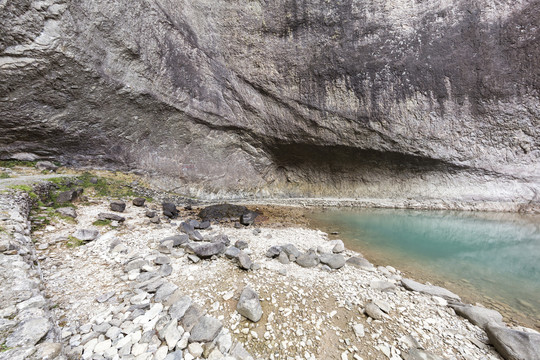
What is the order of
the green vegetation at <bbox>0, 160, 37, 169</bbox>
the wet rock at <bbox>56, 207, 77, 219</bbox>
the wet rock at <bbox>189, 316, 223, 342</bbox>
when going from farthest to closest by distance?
the green vegetation at <bbox>0, 160, 37, 169</bbox> < the wet rock at <bbox>56, 207, 77, 219</bbox> < the wet rock at <bbox>189, 316, 223, 342</bbox>

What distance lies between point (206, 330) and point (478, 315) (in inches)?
161

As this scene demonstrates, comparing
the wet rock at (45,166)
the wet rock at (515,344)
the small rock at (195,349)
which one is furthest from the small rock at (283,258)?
the wet rock at (45,166)

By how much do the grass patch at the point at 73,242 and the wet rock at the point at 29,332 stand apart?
287 cm

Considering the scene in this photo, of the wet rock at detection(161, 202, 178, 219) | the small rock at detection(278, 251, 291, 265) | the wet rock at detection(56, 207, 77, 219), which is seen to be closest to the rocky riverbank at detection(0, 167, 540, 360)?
the small rock at detection(278, 251, 291, 265)

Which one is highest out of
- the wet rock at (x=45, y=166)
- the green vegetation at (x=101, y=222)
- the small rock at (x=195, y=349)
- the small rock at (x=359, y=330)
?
the wet rock at (x=45, y=166)

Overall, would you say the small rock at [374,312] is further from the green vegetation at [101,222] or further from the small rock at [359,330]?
the green vegetation at [101,222]

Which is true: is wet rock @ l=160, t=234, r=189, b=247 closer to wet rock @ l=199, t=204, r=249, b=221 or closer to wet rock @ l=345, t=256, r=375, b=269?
wet rock @ l=199, t=204, r=249, b=221

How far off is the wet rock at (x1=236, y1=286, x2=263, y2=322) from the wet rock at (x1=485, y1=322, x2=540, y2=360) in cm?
309

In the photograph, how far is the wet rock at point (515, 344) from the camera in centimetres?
242

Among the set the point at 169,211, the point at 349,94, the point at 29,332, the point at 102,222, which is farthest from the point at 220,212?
the point at 349,94

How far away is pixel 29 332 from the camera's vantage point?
1690mm

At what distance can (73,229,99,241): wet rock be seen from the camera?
4.31 metres

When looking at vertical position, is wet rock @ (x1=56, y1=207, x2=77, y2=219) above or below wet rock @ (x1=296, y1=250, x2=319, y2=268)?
above

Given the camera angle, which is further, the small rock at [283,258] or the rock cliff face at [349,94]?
the rock cliff face at [349,94]
